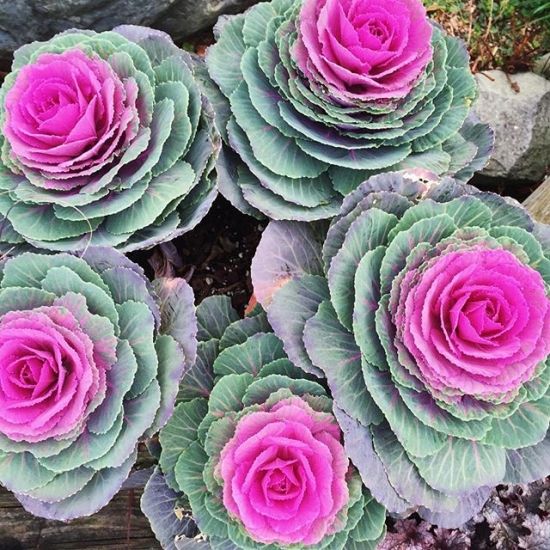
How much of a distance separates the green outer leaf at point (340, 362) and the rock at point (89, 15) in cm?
109

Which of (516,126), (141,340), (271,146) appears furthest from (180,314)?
(516,126)

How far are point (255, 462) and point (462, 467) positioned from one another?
40cm

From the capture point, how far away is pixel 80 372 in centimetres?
102

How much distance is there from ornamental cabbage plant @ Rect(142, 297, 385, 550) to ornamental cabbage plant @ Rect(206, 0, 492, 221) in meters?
0.34

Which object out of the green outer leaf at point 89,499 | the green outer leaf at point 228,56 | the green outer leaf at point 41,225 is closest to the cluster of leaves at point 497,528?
Result: the green outer leaf at point 89,499

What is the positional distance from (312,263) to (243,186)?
0.24m

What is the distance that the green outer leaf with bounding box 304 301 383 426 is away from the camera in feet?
3.69

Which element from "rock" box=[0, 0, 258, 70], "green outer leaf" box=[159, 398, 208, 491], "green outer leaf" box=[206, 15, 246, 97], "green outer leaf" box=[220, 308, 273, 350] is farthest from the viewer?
"rock" box=[0, 0, 258, 70]

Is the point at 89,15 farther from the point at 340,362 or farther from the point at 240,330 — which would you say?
the point at 340,362

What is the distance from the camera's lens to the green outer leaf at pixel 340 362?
1.12 m

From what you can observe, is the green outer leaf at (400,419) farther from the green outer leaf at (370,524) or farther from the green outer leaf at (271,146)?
the green outer leaf at (271,146)

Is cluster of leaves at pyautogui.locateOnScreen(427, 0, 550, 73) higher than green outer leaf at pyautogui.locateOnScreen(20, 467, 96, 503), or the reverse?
cluster of leaves at pyautogui.locateOnScreen(427, 0, 550, 73)

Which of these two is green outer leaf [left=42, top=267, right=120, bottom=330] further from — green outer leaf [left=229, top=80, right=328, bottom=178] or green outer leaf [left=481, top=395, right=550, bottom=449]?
green outer leaf [left=481, top=395, right=550, bottom=449]

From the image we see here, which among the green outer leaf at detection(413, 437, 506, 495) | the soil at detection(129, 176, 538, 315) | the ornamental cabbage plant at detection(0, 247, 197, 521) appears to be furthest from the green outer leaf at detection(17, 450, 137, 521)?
→ the soil at detection(129, 176, 538, 315)
